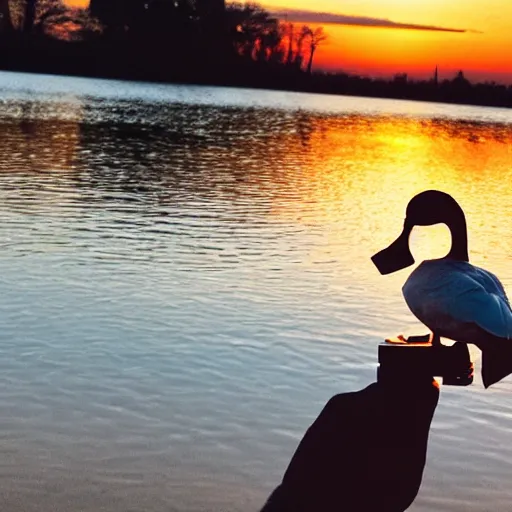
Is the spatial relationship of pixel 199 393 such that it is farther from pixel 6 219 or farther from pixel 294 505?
pixel 6 219

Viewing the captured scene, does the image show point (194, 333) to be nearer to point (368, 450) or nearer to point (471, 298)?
point (368, 450)

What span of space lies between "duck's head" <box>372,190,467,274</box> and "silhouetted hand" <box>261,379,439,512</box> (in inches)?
16.8

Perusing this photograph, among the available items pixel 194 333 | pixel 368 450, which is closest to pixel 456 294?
pixel 368 450

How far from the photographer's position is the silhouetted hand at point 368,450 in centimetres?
356

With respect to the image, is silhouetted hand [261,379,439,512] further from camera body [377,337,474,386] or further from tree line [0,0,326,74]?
tree line [0,0,326,74]

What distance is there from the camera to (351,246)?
48.3 ft

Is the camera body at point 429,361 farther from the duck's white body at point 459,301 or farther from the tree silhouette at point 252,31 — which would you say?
the tree silhouette at point 252,31

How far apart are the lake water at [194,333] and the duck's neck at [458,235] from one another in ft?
8.13

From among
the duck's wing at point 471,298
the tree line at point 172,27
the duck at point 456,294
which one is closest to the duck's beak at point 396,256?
the duck at point 456,294

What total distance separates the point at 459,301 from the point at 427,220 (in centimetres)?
35

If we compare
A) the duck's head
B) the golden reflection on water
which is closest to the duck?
the duck's head

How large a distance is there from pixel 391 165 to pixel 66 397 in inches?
1008

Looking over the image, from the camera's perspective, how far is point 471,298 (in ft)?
11.3

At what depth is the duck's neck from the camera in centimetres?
361
